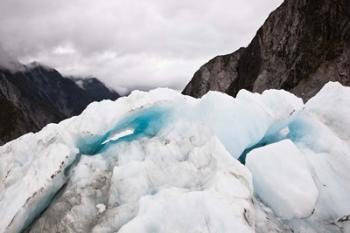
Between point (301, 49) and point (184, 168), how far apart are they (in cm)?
8395

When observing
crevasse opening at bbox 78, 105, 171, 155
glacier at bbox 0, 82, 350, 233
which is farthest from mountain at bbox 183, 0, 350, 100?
crevasse opening at bbox 78, 105, 171, 155

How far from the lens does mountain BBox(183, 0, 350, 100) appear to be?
3078 inches

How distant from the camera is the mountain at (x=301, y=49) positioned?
78188mm

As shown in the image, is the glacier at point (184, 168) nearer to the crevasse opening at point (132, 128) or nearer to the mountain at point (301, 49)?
the crevasse opening at point (132, 128)

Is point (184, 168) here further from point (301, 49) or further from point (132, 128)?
point (301, 49)

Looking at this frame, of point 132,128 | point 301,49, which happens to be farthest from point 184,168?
point 301,49

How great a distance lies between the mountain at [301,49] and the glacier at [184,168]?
63984mm

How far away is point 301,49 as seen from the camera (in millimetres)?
88750

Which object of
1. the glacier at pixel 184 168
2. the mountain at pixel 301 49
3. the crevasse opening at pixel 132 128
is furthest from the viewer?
the mountain at pixel 301 49

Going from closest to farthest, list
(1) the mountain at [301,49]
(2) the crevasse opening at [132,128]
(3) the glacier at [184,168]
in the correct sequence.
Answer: (3) the glacier at [184,168]
(2) the crevasse opening at [132,128]
(1) the mountain at [301,49]

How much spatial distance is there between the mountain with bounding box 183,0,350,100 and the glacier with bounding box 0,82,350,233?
210 ft

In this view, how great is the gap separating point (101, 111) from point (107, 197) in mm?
2638

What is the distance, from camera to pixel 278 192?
9.64m

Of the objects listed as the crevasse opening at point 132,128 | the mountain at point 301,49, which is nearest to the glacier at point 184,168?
the crevasse opening at point 132,128
